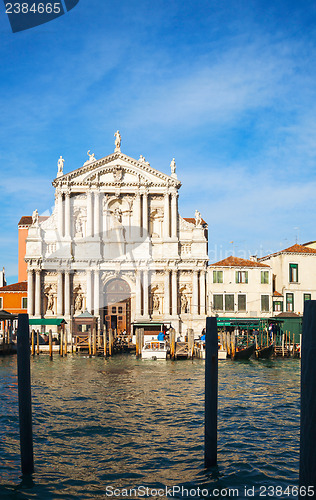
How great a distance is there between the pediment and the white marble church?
0.06 m

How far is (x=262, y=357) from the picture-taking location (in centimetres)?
2586

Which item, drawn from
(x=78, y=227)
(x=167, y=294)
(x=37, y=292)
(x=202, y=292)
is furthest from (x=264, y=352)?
(x=37, y=292)

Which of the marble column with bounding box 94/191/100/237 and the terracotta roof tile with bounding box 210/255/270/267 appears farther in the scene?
the terracotta roof tile with bounding box 210/255/270/267

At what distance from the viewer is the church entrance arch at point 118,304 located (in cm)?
3375

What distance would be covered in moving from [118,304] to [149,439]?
81.0 feet

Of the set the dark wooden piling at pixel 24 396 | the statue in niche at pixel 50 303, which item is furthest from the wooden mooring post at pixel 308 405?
the statue in niche at pixel 50 303

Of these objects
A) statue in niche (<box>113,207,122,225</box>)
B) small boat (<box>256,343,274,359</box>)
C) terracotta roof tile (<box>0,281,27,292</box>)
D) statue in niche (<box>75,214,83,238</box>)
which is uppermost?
statue in niche (<box>113,207,122,225</box>)

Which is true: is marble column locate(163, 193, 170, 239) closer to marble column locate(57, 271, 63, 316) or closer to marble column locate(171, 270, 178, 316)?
marble column locate(171, 270, 178, 316)

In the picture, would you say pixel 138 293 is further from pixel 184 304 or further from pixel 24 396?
pixel 24 396

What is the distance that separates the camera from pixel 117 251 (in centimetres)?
3356

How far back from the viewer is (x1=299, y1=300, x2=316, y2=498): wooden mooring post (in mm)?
4863

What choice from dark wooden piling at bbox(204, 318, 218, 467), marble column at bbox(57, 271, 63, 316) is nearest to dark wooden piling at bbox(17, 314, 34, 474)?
dark wooden piling at bbox(204, 318, 218, 467)

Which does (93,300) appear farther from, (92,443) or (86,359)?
(92,443)

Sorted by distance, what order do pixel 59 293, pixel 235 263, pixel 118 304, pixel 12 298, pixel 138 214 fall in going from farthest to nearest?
pixel 12 298 → pixel 235 263 → pixel 118 304 → pixel 138 214 → pixel 59 293
